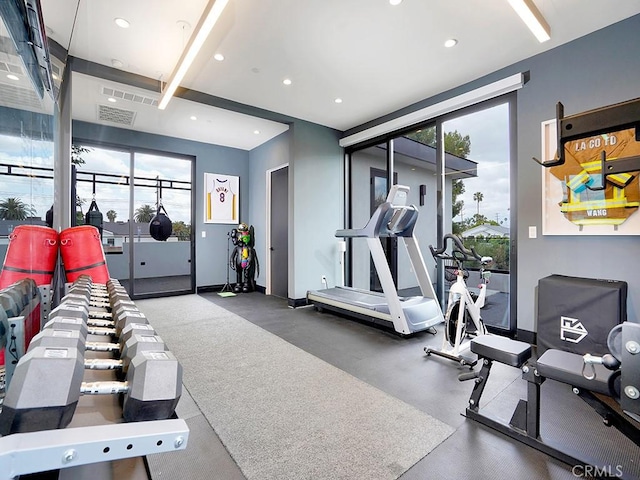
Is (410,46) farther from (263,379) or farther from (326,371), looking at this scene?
(263,379)

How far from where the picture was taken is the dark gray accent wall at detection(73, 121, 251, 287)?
597 centimetres

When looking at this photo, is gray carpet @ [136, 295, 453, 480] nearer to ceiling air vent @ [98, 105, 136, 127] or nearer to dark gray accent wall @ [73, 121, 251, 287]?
dark gray accent wall @ [73, 121, 251, 287]

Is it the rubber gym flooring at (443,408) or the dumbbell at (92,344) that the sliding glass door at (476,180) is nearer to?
the rubber gym flooring at (443,408)

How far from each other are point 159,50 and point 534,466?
4.67 m

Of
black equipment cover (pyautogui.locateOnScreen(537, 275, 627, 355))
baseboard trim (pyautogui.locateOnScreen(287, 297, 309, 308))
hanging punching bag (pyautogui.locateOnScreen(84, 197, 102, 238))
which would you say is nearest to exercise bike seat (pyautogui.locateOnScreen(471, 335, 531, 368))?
black equipment cover (pyautogui.locateOnScreen(537, 275, 627, 355))

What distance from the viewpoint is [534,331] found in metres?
3.45

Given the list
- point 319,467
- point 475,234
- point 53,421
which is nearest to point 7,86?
point 53,421

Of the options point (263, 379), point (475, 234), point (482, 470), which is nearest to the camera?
A: point (482, 470)

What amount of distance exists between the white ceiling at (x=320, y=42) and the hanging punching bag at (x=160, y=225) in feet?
7.58

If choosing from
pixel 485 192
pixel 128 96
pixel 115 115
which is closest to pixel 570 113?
pixel 485 192

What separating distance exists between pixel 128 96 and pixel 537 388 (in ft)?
18.4

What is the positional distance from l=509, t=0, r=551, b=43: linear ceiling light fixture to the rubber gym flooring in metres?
2.86

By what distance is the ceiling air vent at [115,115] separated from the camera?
492 cm

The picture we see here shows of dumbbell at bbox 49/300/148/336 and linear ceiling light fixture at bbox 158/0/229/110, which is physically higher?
linear ceiling light fixture at bbox 158/0/229/110
